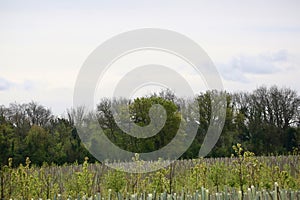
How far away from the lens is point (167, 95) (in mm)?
32375

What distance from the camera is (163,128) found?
24.5 m

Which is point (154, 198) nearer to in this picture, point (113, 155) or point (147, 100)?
point (113, 155)

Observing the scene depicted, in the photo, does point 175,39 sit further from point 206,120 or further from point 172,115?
point 206,120

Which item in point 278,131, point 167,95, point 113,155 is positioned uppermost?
→ point 167,95

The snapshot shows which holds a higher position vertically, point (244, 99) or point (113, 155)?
point (244, 99)

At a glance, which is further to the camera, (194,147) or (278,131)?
(278,131)

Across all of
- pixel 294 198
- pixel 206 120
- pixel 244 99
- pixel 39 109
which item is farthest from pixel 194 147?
pixel 294 198

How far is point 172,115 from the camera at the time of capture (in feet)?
81.1

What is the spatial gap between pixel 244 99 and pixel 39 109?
15787 mm

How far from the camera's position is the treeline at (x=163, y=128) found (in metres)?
22.2

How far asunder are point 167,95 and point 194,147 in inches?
294

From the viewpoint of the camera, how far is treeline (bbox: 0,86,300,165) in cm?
2225

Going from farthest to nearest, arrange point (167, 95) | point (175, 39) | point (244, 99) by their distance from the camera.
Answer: point (244, 99) → point (167, 95) → point (175, 39)

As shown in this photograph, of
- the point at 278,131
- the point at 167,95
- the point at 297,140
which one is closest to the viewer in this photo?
the point at 297,140
